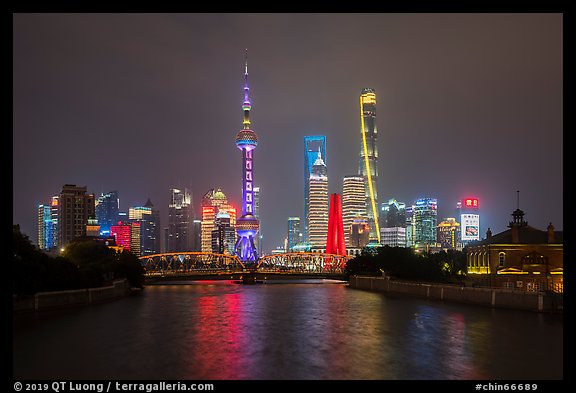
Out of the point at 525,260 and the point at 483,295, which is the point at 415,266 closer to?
the point at 525,260

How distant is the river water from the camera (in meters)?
34.7

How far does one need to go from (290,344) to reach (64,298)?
34180 millimetres

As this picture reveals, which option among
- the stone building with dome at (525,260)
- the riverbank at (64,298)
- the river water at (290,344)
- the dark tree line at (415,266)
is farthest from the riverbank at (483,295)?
the riverbank at (64,298)

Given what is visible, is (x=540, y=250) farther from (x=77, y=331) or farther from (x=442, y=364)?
(x=77, y=331)

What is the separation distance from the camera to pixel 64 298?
69.8m

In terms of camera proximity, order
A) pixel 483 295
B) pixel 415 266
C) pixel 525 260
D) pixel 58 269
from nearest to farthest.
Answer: pixel 58 269 → pixel 483 295 → pixel 525 260 → pixel 415 266

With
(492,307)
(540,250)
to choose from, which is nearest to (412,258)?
(540,250)

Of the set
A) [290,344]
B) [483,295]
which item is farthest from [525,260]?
[290,344]

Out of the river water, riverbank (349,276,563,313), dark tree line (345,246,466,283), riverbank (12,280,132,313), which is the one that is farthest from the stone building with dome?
riverbank (12,280,132,313)

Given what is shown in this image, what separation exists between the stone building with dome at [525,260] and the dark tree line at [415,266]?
22467mm
